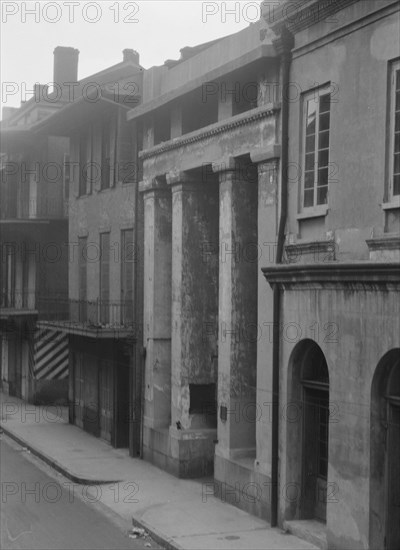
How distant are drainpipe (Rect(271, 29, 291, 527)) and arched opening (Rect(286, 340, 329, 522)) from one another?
35cm

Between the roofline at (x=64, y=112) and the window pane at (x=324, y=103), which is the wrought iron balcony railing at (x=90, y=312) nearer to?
the roofline at (x=64, y=112)

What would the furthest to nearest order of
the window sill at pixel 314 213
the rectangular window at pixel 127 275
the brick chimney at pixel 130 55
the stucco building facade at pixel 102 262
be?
the brick chimney at pixel 130 55
the rectangular window at pixel 127 275
the stucco building facade at pixel 102 262
the window sill at pixel 314 213

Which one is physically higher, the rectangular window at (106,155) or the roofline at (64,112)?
the roofline at (64,112)

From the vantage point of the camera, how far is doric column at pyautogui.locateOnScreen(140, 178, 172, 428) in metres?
21.5

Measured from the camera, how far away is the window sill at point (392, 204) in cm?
1295

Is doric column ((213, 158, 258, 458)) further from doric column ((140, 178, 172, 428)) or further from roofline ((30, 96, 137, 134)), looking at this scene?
roofline ((30, 96, 137, 134))

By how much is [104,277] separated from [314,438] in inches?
439

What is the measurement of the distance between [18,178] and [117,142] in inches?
486

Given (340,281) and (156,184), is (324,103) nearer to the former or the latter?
(340,281)

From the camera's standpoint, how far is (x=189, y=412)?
20.4 m

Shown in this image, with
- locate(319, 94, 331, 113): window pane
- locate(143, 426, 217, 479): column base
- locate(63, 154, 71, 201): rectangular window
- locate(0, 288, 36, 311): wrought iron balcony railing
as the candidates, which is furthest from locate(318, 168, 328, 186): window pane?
locate(0, 288, 36, 311): wrought iron balcony railing

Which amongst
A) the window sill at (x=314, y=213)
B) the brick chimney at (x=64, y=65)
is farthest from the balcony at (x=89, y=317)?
the brick chimney at (x=64, y=65)

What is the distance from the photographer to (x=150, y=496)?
720 inches

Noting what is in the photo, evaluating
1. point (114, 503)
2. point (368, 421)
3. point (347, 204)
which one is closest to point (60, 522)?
point (114, 503)
